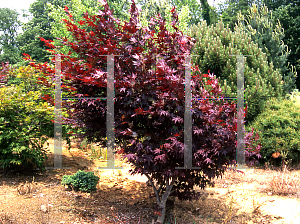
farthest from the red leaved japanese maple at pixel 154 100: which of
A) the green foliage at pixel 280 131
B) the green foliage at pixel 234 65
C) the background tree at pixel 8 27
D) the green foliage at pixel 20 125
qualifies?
the background tree at pixel 8 27

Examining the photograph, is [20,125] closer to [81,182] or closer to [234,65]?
[81,182]

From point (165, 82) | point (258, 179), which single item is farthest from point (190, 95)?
point (258, 179)

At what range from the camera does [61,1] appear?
949 inches

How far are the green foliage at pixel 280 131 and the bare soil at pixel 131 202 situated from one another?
3.44 ft

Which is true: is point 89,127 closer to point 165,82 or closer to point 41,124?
point 165,82

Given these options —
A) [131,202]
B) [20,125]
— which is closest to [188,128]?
[131,202]

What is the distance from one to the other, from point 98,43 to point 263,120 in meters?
5.01

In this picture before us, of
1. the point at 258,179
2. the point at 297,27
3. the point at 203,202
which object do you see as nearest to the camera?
the point at 203,202

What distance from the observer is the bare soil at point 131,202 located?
3609mm

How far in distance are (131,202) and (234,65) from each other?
203 inches

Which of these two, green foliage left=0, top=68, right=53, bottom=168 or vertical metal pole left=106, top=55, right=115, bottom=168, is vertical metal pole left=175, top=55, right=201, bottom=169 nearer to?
vertical metal pole left=106, top=55, right=115, bottom=168

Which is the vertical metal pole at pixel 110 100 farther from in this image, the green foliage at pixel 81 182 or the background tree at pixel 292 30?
the background tree at pixel 292 30

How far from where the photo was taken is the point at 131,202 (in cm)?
428

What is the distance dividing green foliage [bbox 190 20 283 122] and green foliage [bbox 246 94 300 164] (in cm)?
55
